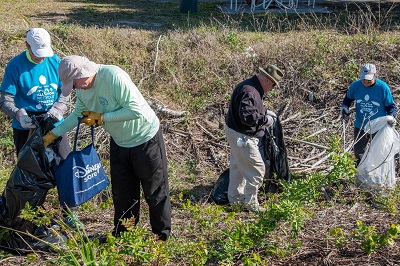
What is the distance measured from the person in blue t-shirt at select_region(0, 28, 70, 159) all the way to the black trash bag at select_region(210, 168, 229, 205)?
5.85 feet

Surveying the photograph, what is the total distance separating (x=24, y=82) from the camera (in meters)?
4.57

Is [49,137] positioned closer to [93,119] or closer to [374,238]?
[93,119]

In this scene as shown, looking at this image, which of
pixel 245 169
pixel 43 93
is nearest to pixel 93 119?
pixel 43 93

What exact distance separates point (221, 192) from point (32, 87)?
2.24 metres

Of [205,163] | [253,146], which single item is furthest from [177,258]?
[205,163]

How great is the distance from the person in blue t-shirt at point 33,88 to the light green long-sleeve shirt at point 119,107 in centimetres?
54

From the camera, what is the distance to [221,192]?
5750 mm

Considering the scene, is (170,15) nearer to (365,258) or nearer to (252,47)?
(252,47)

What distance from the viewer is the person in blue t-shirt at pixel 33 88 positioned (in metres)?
4.47

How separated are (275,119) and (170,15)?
8.20 m

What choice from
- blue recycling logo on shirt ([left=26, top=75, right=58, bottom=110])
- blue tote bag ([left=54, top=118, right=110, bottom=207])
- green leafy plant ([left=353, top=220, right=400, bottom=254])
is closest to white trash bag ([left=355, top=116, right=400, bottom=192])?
green leafy plant ([left=353, top=220, right=400, bottom=254])

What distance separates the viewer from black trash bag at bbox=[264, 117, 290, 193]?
5621 millimetres

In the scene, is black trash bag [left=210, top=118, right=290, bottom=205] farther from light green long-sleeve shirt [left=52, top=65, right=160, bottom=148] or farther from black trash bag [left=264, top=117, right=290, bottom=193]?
light green long-sleeve shirt [left=52, top=65, right=160, bottom=148]

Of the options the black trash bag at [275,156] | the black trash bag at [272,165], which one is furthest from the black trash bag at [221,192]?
the black trash bag at [275,156]
